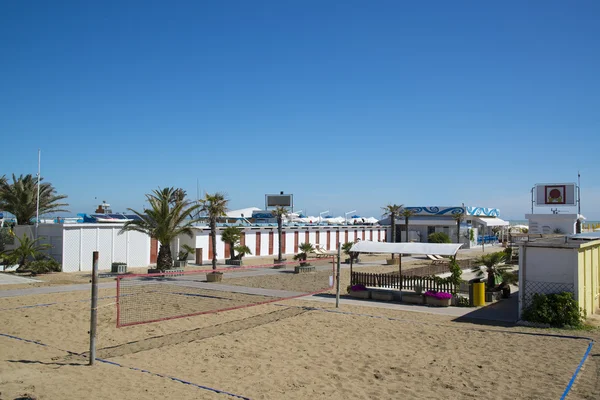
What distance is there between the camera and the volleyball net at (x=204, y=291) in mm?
15992

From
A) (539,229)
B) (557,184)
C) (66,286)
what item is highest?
(557,184)

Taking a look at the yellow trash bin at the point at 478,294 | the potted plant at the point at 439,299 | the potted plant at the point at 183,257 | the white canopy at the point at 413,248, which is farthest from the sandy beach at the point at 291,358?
the potted plant at the point at 183,257

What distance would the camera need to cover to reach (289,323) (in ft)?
47.6

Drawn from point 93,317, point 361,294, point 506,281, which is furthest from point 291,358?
point 506,281

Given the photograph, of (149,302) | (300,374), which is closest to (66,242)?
(149,302)

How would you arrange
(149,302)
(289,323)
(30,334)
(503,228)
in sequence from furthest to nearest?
(503,228) < (149,302) < (289,323) < (30,334)

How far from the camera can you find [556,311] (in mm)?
14055

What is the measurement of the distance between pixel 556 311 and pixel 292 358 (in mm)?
8346

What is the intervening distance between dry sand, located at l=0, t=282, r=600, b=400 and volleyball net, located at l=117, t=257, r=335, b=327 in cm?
105

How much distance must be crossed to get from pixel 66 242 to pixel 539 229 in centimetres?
3516

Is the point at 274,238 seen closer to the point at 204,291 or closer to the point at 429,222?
the point at 204,291

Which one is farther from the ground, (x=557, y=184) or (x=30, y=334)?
(x=557, y=184)

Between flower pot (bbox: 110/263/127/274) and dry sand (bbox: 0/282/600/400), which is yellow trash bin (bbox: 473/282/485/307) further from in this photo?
flower pot (bbox: 110/263/127/274)

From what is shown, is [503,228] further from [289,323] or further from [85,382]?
[85,382]
